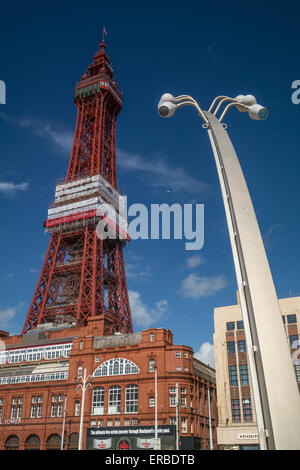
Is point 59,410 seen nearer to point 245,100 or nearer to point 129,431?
point 129,431

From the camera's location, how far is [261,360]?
8.76 m

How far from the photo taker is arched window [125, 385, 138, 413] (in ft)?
195

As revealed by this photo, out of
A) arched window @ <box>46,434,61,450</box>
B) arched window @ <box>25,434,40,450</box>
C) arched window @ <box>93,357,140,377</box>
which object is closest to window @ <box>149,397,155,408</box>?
arched window @ <box>93,357,140,377</box>

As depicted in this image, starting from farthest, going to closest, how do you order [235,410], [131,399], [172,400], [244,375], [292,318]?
1. [131,399]
2. [172,400]
3. [292,318]
4. [244,375]
5. [235,410]

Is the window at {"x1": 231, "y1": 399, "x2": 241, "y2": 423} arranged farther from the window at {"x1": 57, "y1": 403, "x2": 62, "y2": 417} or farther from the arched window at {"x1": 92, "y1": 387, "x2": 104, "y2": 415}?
the window at {"x1": 57, "y1": 403, "x2": 62, "y2": 417}

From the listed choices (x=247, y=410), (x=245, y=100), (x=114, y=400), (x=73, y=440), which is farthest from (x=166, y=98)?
(x=73, y=440)

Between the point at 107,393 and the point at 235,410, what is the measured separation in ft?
70.0

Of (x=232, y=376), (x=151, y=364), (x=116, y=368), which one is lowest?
(x=232, y=376)

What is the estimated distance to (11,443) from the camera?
6538 cm

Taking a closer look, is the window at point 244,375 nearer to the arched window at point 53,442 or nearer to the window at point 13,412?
the arched window at point 53,442

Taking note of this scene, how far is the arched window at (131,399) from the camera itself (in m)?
59.5

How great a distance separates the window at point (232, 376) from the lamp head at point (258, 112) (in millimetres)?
42709

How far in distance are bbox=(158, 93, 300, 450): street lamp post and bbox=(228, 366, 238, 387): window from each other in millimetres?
42809

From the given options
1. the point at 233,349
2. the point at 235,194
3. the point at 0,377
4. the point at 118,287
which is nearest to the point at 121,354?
the point at 233,349
